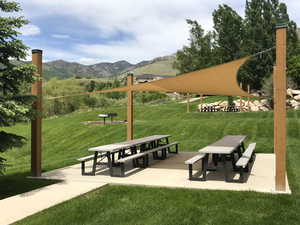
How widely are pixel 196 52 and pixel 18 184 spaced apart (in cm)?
3909

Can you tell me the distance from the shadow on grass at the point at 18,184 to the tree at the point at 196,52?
1410 inches

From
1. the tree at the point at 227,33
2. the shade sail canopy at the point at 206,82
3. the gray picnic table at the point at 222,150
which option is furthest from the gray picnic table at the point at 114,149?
the tree at the point at 227,33

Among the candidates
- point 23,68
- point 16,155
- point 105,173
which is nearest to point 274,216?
point 105,173

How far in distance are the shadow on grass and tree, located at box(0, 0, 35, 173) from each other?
0.58 m

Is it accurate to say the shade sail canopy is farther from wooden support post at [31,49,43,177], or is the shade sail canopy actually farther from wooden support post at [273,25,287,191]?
wooden support post at [31,49,43,177]

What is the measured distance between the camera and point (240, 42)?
38.3 m

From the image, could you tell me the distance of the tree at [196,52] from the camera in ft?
135

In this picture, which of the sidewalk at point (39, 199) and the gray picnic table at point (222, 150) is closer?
the sidewalk at point (39, 199)

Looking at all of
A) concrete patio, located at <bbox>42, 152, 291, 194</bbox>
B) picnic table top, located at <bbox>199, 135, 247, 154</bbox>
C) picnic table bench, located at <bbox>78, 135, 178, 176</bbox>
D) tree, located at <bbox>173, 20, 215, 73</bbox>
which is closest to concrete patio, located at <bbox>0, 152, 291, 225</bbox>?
concrete patio, located at <bbox>42, 152, 291, 194</bbox>

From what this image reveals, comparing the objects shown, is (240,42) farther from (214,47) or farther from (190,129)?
(190,129)

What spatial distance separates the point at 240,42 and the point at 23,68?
119 feet

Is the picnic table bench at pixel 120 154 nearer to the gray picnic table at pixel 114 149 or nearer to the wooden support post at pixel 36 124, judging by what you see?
the gray picnic table at pixel 114 149

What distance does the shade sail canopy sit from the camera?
5.74m

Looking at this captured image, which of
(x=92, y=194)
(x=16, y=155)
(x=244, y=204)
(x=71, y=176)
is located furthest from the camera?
(x=16, y=155)
